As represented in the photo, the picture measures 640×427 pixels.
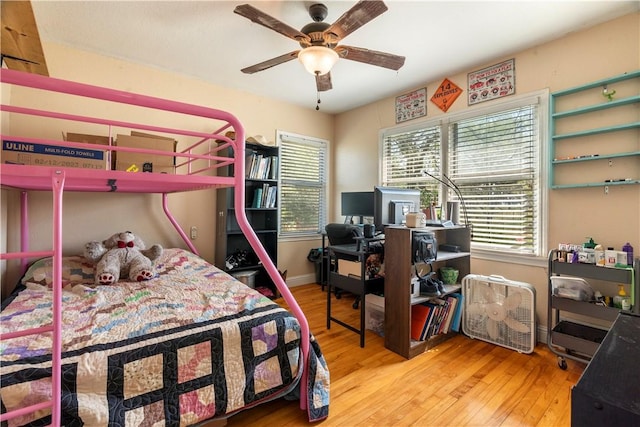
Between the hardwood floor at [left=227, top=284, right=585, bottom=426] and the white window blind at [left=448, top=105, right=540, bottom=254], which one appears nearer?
the hardwood floor at [left=227, top=284, right=585, bottom=426]

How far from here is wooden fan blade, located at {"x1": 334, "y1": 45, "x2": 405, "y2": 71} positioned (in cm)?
193

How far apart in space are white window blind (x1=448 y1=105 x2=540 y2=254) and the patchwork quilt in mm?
2107

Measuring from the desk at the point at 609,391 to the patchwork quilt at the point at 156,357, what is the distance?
113cm

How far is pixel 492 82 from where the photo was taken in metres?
2.67

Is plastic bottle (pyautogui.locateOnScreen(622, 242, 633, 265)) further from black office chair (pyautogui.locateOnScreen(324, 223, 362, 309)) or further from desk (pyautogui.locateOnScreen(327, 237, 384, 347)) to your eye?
black office chair (pyautogui.locateOnScreen(324, 223, 362, 309))

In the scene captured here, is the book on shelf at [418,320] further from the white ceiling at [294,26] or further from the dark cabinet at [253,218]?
the white ceiling at [294,26]

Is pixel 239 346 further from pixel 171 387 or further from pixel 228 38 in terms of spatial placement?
pixel 228 38

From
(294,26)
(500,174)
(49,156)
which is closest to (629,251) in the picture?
(500,174)

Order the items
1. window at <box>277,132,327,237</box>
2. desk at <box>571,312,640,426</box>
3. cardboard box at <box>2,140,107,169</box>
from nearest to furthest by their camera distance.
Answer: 1. desk at <box>571,312,640,426</box>
2. cardboard box at <box>2,140,107,169</box>
3. window at <box>277,132,327,237</box>

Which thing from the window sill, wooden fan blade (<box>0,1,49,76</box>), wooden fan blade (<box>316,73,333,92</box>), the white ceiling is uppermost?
the white ceiling

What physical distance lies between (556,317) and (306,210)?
115 inches

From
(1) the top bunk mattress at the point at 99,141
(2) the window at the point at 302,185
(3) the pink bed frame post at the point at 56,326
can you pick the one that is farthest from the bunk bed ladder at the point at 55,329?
(2) the window at the point at 302,185

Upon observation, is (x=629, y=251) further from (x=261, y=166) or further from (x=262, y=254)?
(x=261, y=166)

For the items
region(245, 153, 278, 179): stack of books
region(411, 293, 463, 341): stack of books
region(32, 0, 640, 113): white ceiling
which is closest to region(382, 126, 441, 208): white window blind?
region(32, 0, 640, 113): white ceiling
